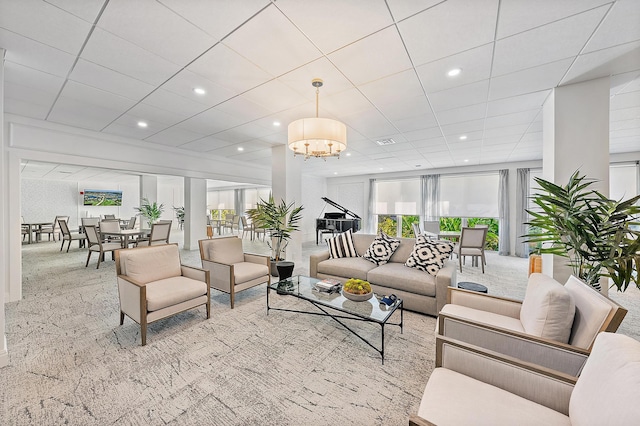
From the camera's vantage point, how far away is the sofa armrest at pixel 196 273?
2.92 meters

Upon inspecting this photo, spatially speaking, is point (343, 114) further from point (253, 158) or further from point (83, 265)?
point (83, 265)

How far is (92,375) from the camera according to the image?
1.94m

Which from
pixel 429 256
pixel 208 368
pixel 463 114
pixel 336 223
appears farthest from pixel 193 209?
pixel 463 114

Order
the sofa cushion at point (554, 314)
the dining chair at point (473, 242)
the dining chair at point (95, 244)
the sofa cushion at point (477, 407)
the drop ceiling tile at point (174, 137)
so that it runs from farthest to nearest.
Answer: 1. the dining chair at point (95, 244)
2. the dining chair at point (473, 242)
3. the drop ceiling tile at point (174, 137)
4. the sofa cushion at point (554, 314)
5. the sofa cushion at point (477, 407)

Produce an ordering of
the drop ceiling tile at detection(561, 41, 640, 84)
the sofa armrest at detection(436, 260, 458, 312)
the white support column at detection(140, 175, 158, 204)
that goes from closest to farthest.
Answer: the drop ceiling tile at detection(561, 41, 640, 84) < the sofa armrest at detection(436, 260, 458, 312) < the white support column at detection(140, 175, 158, 204)

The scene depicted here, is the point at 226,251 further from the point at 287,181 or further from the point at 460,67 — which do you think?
the point at 460,67

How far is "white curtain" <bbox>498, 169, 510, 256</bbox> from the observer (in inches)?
274

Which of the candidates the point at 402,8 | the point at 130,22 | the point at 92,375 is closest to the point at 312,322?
the point at 92,375

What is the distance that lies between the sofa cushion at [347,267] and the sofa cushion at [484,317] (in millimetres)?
1426

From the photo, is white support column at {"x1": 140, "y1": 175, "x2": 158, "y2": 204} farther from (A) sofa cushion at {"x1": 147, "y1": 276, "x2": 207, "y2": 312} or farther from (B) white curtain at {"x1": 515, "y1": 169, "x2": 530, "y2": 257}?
(B) white curtain at {"x1": 515, "y1": 169, "x2": 530, "y2": 257}

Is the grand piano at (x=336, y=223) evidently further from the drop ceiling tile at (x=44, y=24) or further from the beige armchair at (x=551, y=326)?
the drop ceiling tile at (x=44, y=24)

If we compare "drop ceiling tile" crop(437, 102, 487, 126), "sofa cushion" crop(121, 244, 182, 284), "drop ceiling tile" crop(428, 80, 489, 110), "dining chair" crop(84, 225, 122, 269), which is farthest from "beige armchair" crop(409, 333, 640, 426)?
"dining chair" crop(84, 225, 122, 269)

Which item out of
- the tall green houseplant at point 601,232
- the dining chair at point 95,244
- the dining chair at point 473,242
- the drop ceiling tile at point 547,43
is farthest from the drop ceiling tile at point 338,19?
the dining chair at point 95,244

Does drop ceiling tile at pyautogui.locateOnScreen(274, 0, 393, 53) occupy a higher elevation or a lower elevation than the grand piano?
higher
